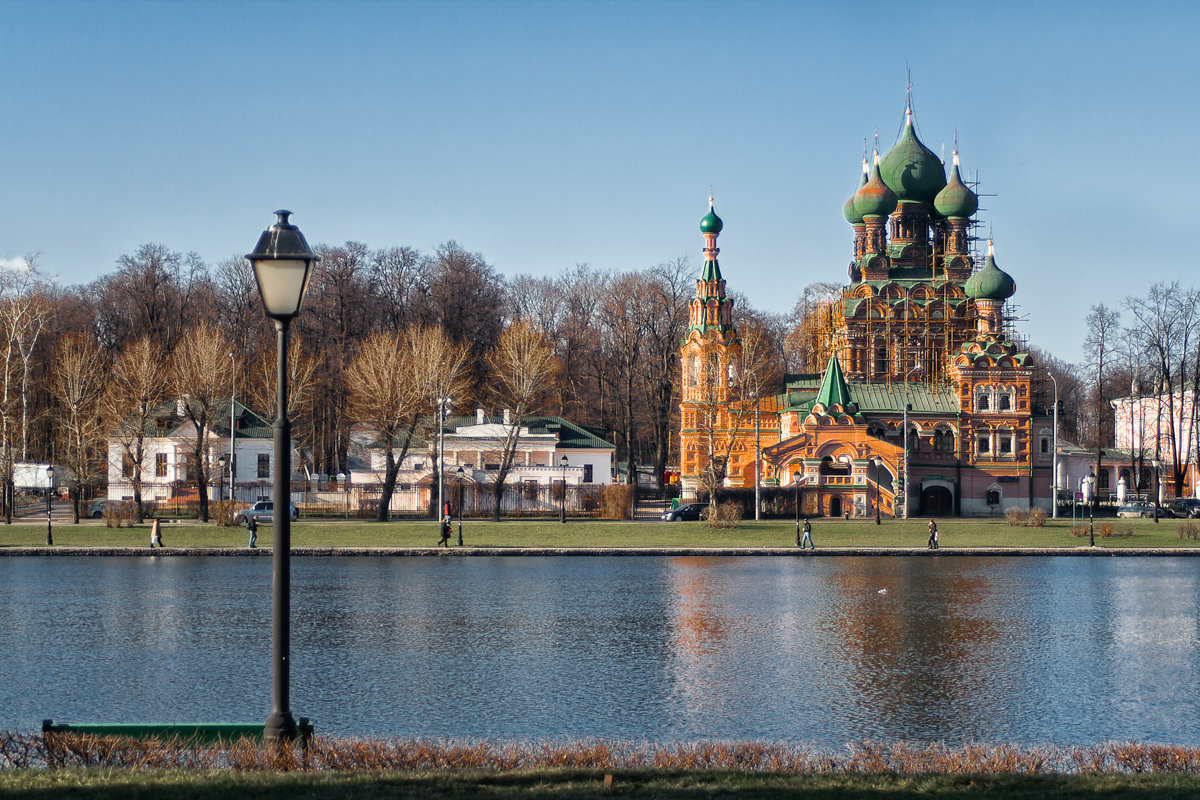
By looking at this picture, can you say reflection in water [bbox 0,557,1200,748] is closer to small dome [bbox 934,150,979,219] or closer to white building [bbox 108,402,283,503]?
white building [bbox 108,402,283,503]

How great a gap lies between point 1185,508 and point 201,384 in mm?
55080

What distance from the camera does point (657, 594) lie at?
32.2 metres

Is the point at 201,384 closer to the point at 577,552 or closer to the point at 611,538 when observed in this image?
the point at 611,538

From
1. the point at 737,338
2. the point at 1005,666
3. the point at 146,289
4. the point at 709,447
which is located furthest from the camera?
the point at 146,289

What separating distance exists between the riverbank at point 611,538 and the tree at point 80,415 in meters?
2.54

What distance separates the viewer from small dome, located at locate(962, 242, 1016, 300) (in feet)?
264

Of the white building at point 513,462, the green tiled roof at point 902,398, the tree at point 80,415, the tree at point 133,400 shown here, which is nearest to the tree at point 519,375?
the white building at point 513,462

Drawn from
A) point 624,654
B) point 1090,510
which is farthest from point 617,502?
point 624,654

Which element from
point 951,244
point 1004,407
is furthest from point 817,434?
point 951,244

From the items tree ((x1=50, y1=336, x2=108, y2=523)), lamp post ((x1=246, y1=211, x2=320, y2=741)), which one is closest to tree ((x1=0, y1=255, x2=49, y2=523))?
tree ((x1=50, y1=336, x2=108, y2=523))

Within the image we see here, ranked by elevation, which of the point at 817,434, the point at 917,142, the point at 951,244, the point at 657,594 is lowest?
the point at 657,594

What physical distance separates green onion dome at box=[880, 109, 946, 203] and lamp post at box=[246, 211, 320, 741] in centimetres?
8194

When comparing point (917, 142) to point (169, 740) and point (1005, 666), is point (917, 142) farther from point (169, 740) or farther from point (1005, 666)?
point (169, 740)

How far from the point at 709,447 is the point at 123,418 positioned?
Answer: 31.1 m
